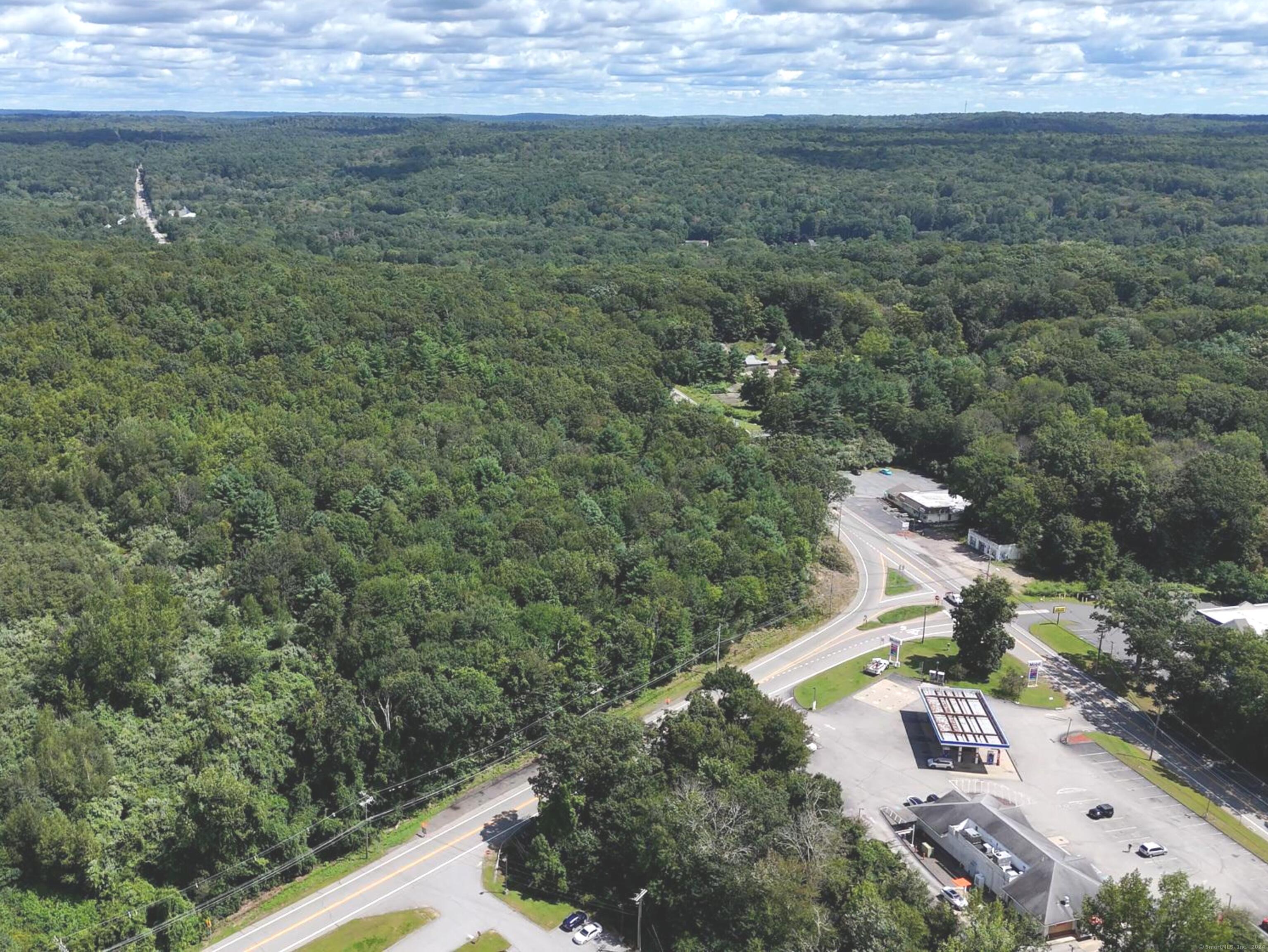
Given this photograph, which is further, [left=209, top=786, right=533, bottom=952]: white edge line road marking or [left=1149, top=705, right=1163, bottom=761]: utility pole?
[left=1149, top=705, right=1163, bottom=761]: utility pole

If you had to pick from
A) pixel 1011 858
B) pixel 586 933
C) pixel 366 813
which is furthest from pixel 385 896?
pixel 1011 858

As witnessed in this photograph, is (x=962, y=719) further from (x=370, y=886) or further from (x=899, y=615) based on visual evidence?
(x=370, y=886)

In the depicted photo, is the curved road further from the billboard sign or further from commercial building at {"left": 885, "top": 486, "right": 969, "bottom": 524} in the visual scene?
commercial building at {"left": 885, "top": 486, "right": 969, "bottom": 524}

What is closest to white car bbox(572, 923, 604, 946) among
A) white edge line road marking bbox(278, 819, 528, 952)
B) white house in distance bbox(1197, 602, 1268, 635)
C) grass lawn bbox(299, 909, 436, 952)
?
grass lawn bbox(299, 909, 436, 952)

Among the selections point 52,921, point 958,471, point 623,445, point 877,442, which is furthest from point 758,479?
point 52,921

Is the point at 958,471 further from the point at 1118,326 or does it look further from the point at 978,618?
the point at 1118,326

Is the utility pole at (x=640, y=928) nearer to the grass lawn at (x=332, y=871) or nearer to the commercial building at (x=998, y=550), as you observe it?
the grass lawn at (x=332, y=871)
